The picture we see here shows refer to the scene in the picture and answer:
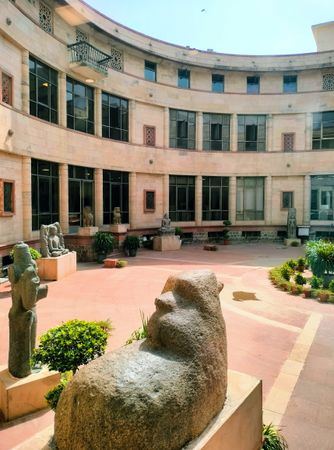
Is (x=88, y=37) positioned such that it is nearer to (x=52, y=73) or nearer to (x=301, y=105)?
(x=52, y=73)

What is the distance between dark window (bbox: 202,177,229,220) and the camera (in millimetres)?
28344

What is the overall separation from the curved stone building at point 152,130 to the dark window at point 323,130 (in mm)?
78

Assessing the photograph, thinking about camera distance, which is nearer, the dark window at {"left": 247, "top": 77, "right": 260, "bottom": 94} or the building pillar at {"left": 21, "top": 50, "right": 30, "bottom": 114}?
the building pillar at {"left": 21, "top": 50, "right": 30, "bottom": 114}

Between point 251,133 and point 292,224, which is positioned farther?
point 251,133

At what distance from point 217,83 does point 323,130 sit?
9.02 metres

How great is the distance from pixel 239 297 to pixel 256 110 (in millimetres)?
20491

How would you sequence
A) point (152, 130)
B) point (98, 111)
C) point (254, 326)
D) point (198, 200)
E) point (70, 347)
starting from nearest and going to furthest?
point (70, 347)
point (254, 326)
point (98, 111)
point (152, 130)
point (198, 200)

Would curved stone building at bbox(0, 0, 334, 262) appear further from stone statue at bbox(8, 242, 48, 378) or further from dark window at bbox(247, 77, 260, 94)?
stone statue at bbox(8, 242, 48, 378)

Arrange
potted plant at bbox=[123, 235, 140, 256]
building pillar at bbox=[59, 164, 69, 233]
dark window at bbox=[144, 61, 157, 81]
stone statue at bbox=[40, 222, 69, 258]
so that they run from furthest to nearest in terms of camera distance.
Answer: dark window at bbox=[144, 61, 157, 81], potted plant at bbox=[123, 235, 140, 256], building pillar at bbox=[59, 164, 69, 233], stone statue at bbox=[40, 222, 69, 258]

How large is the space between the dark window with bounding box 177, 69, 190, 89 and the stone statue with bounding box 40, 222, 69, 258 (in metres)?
17.1

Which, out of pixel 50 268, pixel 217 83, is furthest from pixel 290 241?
pixel 50 268

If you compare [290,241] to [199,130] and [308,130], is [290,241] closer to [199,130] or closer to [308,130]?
[308,130]

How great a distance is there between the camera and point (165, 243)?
22.8 m

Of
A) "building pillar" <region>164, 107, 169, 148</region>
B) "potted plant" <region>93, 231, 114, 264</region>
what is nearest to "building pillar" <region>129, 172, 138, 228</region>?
"building pillar" <region>164, 107, 169, 148</region>
